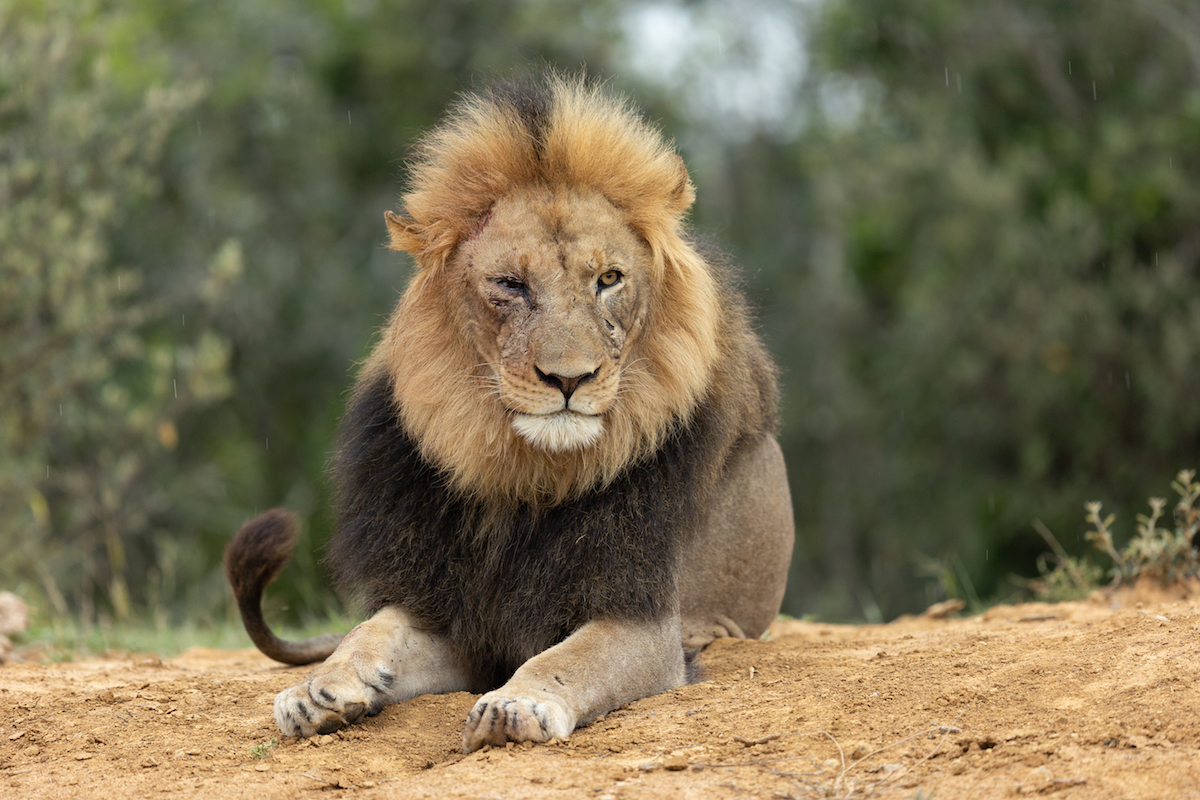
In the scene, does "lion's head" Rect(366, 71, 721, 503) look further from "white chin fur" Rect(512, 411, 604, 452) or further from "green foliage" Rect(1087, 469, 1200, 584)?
"green foliage" Rect(1087, 469, 1200, 584)

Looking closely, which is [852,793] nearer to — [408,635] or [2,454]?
[408,635]

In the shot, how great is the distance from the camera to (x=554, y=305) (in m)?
3.82

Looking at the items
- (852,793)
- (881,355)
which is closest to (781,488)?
(852,793)

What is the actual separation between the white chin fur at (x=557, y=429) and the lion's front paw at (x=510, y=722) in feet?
2.43

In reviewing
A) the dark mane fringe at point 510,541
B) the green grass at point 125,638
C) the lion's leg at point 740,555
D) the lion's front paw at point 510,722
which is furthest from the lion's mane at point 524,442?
the green grass at point 125,638

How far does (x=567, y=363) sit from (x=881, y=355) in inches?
505

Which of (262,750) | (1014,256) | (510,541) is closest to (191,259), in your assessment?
(1014,256)

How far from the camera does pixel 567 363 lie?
366 centimetres

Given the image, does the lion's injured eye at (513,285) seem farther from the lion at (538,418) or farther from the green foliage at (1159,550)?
the green foliage at (1159,550)

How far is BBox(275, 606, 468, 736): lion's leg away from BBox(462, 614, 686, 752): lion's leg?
36 centimetres

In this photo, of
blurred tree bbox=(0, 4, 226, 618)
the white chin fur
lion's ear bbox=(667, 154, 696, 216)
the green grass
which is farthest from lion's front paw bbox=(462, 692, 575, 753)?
blurred tree bbox=(0, 4, 226, 618)

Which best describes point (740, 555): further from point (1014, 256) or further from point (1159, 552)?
point (1014, 256)

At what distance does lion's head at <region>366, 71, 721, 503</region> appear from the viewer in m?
3.79

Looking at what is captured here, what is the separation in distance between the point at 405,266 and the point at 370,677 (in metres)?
12.4
